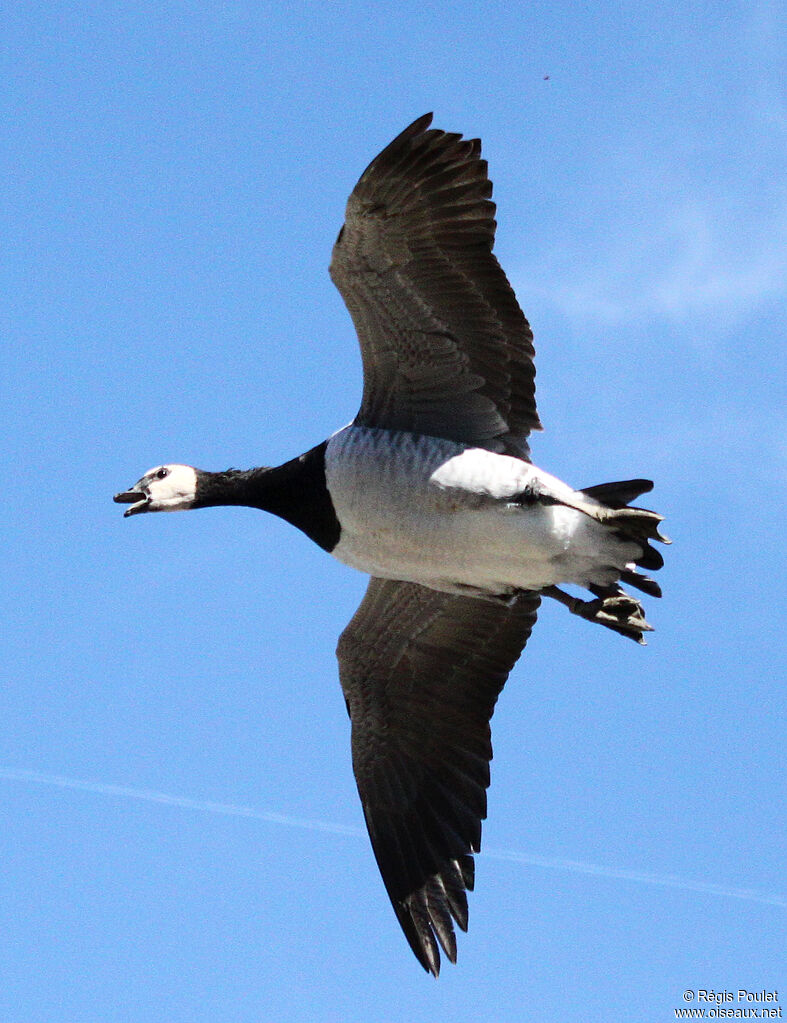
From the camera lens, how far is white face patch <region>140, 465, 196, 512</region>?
14266mm

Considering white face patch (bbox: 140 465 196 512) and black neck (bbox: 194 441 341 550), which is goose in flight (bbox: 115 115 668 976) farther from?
white face patch (bbox: 140 465 196 512)

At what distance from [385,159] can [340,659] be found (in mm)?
5008

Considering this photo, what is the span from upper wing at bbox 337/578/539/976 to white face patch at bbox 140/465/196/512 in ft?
7.12

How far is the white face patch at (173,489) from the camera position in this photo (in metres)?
14.3

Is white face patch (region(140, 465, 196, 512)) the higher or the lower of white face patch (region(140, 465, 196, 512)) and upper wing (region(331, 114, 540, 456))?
the lower

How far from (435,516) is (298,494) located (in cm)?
146

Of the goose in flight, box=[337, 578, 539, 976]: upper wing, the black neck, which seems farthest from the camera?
box=[337, 578, 539, 976]: upper wing

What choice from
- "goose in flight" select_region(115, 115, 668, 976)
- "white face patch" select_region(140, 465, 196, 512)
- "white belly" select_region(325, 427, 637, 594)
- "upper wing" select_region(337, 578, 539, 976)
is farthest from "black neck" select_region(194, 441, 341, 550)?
"upper wing" select_region(337, 578, 539, 976)

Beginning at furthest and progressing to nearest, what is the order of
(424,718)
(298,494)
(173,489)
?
(173,489) < (424,718) < (298,494)

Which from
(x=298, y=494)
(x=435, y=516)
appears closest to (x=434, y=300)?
(x=435, y=516)

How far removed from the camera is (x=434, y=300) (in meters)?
12.0

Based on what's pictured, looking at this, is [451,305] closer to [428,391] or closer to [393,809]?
[428,391]

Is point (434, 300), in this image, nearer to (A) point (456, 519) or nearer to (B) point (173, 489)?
(A) point (456, 519)

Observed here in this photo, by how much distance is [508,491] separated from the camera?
1211 cm
